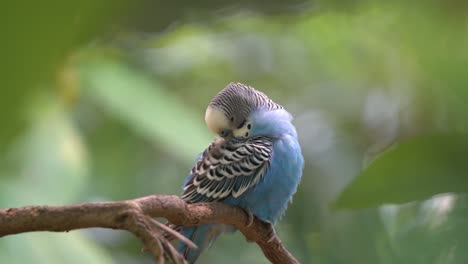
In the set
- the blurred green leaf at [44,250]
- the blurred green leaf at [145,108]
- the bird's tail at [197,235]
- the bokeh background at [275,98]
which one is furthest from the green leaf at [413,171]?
the blurred green leaf at [145,108]

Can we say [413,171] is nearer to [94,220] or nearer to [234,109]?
[234,109]

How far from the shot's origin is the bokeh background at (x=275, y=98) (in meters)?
0.46

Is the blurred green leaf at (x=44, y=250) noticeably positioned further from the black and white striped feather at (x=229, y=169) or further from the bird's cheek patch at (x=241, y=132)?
the bird's cheek patch at (x=241, y=132)

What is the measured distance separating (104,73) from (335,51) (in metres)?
1.17

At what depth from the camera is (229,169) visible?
1.50 meters

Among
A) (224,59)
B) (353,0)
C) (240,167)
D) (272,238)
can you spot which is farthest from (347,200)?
(224,59)

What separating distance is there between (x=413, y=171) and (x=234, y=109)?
1.56ft

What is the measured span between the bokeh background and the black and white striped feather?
0.23 m

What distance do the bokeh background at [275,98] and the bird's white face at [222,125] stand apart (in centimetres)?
22

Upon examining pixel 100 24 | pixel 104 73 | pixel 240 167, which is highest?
pixel 104 73

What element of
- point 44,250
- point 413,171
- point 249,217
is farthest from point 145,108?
point 413,171

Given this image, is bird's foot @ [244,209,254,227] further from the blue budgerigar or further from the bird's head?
the bird's head

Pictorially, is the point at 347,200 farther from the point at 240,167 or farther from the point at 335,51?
the point at 335,51

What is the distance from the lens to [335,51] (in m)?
2.96
